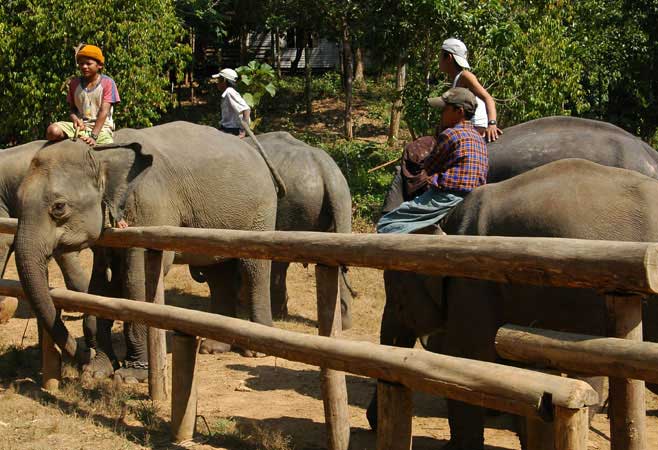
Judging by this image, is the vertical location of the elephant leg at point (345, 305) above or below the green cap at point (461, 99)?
below

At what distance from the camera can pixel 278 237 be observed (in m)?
5.54

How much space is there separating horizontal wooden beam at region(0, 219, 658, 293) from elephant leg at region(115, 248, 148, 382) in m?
1.47

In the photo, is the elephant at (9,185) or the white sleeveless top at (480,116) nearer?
the white sleeveless top at (480,116)

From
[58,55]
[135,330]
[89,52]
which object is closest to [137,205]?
[135,330]

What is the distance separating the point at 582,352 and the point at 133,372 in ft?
15.6

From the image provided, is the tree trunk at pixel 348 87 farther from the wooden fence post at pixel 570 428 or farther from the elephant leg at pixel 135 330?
the wooden fence post at pixel 570 428

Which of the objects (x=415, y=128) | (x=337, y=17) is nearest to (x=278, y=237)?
(x=415, y=128)

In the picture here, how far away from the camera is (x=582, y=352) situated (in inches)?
152

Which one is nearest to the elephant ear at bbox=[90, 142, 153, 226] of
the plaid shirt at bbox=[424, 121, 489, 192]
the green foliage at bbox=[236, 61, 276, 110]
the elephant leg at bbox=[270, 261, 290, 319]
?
the plaid shirt at bbox=[424, 121, 489, 192]

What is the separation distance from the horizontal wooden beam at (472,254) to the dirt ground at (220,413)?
1284mm

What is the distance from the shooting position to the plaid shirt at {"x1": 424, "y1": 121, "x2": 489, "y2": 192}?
19.9ft

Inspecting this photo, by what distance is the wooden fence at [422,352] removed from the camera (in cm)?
370

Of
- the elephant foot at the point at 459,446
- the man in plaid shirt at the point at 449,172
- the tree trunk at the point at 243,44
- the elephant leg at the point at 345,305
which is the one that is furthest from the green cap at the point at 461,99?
the tree trunk at the point at 243,44

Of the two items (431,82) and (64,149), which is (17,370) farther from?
(431,82)
